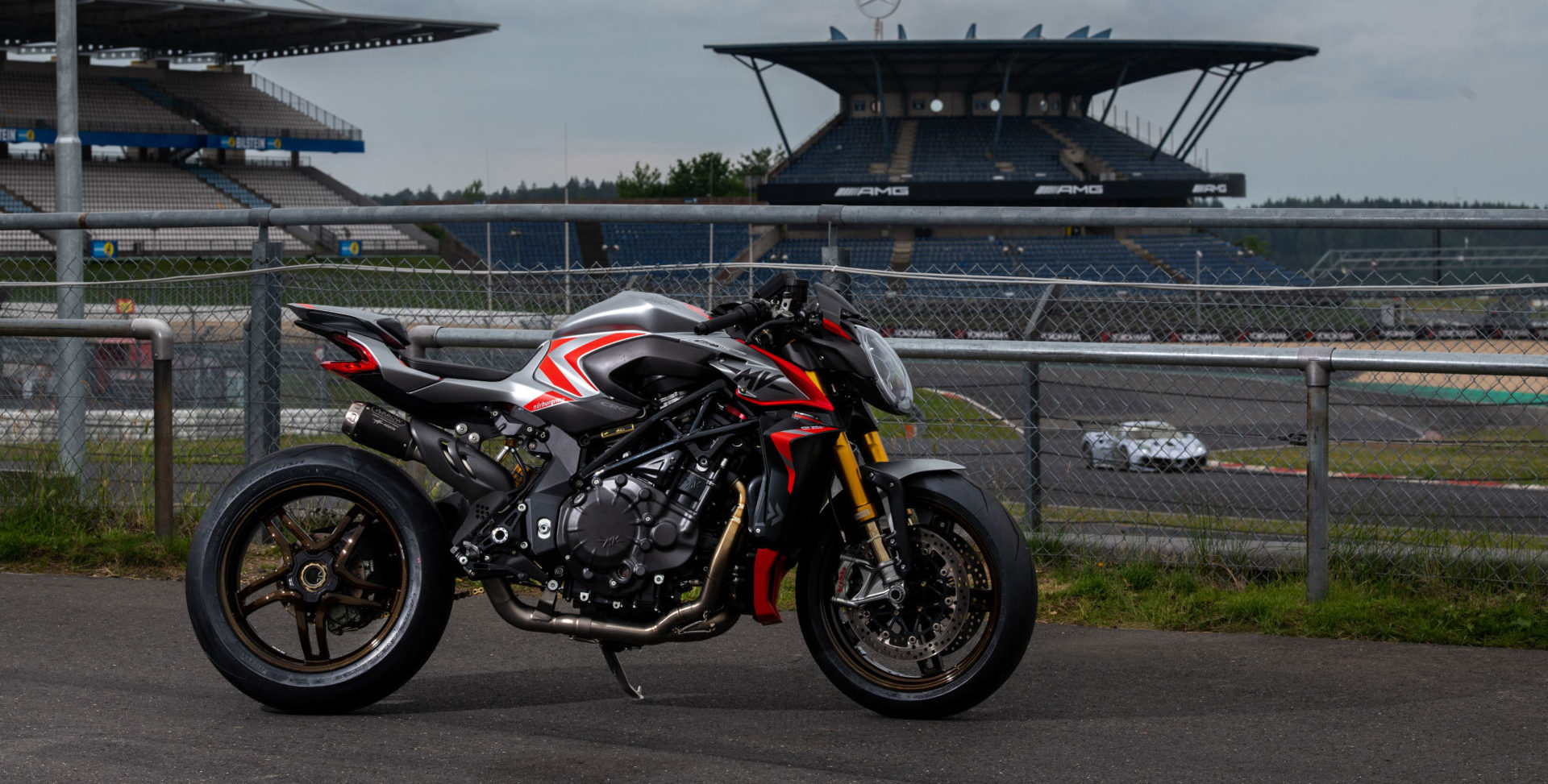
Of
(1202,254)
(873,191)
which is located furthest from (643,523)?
(873,191)

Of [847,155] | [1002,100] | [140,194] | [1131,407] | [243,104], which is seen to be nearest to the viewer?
[1131,407]

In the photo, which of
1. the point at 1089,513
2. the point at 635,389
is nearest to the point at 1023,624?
the point at 635,389

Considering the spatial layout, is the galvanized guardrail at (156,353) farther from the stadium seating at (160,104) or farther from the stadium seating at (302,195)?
the stadium seating at (160,104)

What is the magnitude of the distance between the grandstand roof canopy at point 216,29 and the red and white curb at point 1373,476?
33458 mm

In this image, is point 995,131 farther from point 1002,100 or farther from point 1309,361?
point 1309,361

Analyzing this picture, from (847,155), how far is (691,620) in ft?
158

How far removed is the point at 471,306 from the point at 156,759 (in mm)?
2794

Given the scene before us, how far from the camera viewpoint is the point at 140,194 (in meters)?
41.8

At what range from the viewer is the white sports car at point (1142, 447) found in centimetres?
563

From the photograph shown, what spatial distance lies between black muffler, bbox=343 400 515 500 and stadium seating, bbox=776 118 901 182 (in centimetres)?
4570

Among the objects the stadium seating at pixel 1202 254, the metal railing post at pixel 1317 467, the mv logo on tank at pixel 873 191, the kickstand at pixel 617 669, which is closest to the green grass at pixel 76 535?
the kickstand at pixel 617 669

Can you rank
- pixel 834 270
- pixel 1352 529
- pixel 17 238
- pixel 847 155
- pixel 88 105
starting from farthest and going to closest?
pixel 847 155
pixel 88 105
pixel 17 238
pixel 834 270
pixel 1352 529

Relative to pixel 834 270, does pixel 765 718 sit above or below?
below

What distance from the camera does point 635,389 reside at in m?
3.64
